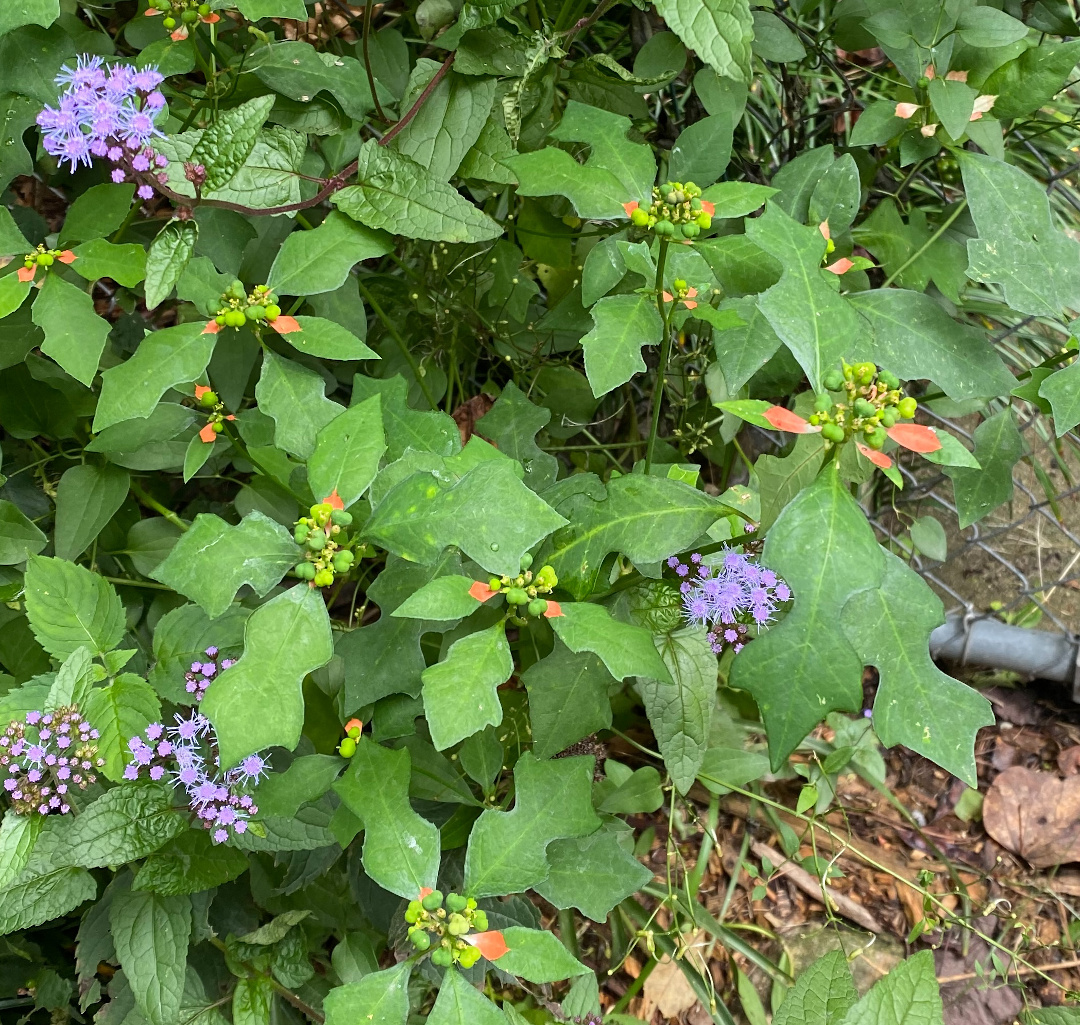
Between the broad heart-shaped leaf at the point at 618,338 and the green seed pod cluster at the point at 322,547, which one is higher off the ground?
the broad heart-shaped leaf at the point at 618,338

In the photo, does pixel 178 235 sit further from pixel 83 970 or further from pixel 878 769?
pixel 878 769

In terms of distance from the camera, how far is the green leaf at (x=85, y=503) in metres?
1.65

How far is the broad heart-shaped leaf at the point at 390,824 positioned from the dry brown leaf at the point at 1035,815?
184cm

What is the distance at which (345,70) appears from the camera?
5.23ft

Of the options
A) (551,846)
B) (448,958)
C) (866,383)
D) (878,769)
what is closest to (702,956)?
(878,769)

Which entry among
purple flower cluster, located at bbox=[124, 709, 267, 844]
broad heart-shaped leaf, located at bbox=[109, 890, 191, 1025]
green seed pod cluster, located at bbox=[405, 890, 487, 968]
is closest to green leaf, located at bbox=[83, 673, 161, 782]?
purple flower cluster, located at bbox=[124, 709, 267, 844]

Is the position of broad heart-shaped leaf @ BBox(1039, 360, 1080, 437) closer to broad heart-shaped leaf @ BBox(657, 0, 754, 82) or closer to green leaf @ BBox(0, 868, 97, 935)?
broad heart-shaped leaf @ BBox(657, 0, 754, 82)

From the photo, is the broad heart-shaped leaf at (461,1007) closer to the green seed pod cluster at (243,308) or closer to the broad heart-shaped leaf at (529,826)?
the broad heart-shaped leaf at (529,826)

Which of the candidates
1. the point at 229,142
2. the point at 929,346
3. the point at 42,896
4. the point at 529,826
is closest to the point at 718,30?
the point at 929,346

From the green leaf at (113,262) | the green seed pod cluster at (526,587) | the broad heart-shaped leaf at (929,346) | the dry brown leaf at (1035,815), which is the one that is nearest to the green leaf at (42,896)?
the green seed pod cluster at (526,587)

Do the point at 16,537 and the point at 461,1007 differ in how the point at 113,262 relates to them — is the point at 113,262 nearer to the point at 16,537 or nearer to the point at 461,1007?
the point at 16,537

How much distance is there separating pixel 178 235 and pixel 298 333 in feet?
0.69

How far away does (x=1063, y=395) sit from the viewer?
130cm

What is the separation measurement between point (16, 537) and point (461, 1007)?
114 centimetres
